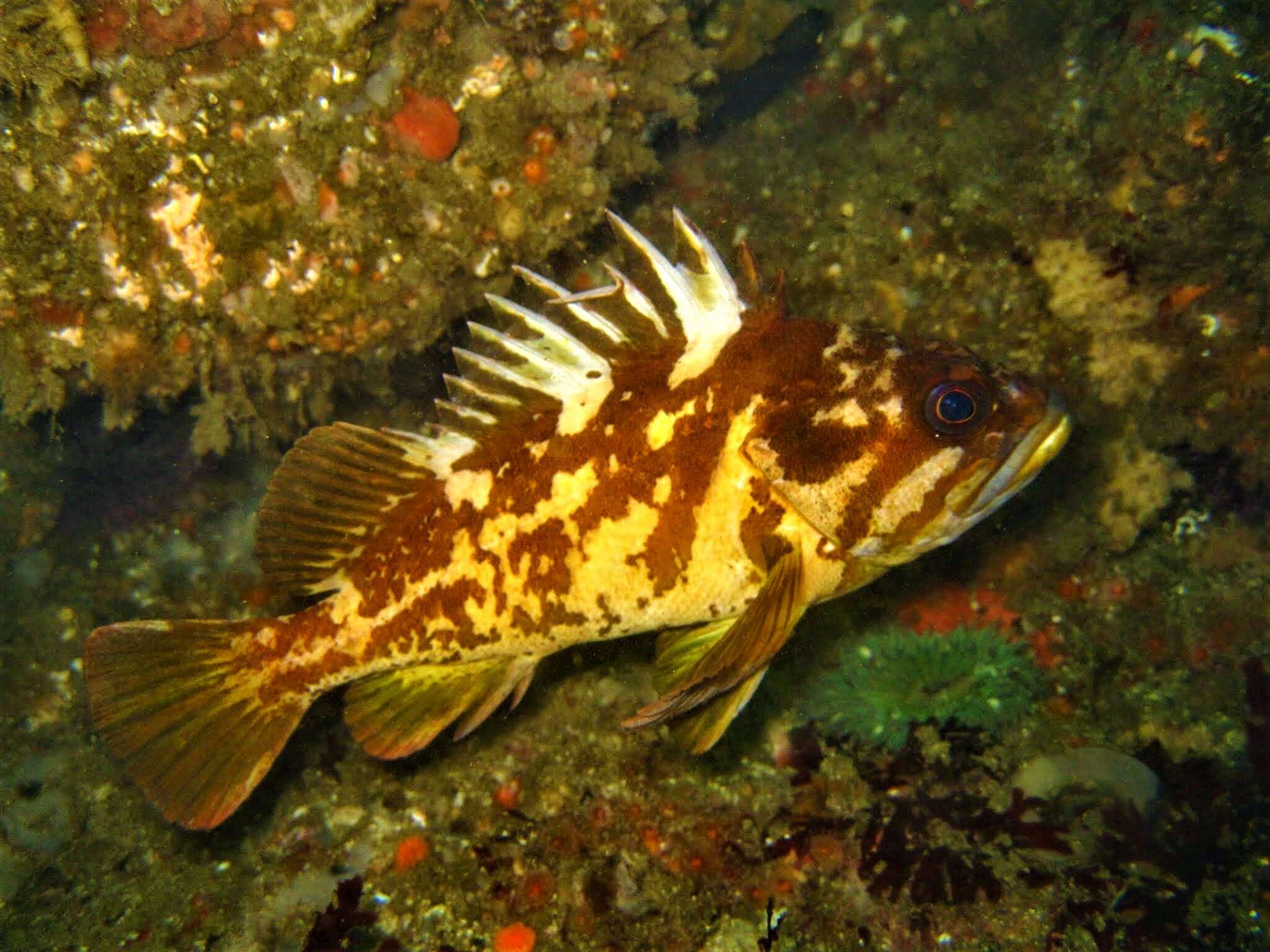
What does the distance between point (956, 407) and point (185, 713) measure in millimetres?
3581

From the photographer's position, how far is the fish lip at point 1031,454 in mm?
2902

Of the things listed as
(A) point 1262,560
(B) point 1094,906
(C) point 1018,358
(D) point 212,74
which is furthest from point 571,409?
(A) point 1262,560

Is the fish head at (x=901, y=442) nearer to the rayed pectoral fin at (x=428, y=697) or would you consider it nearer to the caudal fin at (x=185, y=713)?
the rayed pectoral fin at (x=428, y=697)

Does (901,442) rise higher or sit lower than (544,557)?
lower

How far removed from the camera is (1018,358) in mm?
4586

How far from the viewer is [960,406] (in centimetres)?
285

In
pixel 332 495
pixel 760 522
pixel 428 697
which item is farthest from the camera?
pixel 428 697

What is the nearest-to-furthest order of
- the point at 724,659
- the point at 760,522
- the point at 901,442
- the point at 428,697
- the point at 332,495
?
the point at 724,659 → the point at 901,442 → the point at 760,522 → the point at 332,495 → the point at 428,697

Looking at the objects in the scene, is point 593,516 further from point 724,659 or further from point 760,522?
point 724,659

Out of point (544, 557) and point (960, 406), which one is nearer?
point (960, 406)

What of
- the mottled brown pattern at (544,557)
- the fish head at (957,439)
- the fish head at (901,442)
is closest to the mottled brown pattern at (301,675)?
the mottled brown pattern at (544,557)

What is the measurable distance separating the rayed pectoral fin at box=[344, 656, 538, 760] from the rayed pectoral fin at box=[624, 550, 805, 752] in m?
0.75

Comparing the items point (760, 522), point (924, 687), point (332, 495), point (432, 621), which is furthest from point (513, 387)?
point (924, 687)

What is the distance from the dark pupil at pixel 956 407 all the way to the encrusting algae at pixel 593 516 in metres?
0.01
